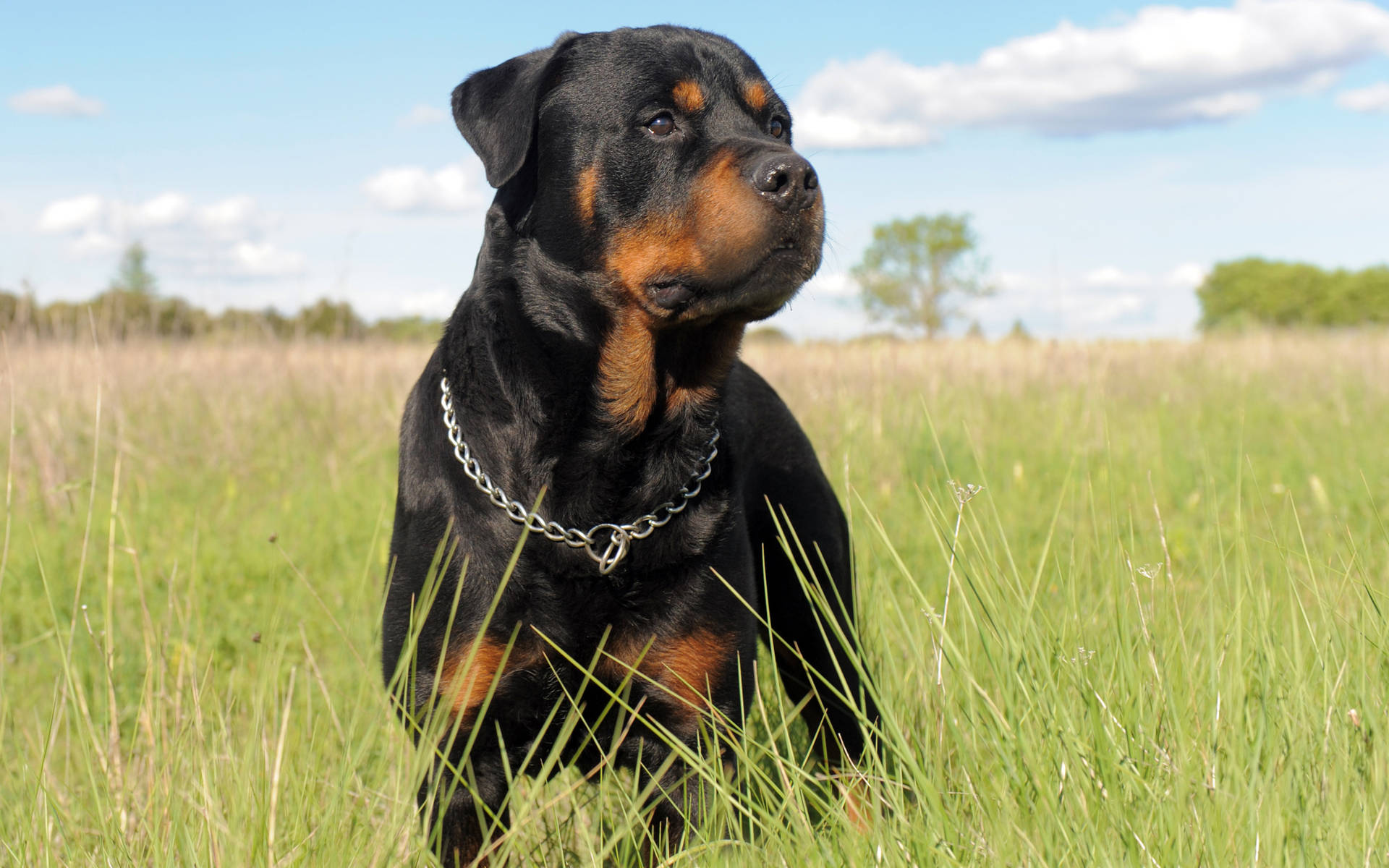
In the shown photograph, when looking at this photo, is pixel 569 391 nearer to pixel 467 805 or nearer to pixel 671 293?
pixel 671 293

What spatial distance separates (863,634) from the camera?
2635 mm

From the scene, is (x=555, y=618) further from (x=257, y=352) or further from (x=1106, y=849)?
(x=257, y=352)

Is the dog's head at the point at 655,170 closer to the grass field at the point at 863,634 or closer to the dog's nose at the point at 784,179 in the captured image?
the dog's nose at the point at 784,179

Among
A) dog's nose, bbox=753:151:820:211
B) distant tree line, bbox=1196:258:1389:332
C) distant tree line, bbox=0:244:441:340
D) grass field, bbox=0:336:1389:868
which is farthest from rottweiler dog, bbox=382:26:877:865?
distant tree line, bbox=1196:258:1389:332

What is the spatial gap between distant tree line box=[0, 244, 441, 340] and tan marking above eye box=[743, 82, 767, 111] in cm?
411

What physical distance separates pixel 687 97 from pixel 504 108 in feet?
1.45

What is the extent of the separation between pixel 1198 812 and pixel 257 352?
8.18 meters

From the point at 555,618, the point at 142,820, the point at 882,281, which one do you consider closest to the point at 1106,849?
the point at 555,618

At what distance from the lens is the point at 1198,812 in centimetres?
153

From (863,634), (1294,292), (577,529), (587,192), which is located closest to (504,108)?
(587,192)

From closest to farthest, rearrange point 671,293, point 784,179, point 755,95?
point 784,179 → point 671,293 → point 755,95

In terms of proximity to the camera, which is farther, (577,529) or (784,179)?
(577,529)

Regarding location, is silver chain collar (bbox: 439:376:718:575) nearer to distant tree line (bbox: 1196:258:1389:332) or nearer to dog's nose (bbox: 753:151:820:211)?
dog's nose (bbox: 753:151:820:211)

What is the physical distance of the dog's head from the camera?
2123 mm
